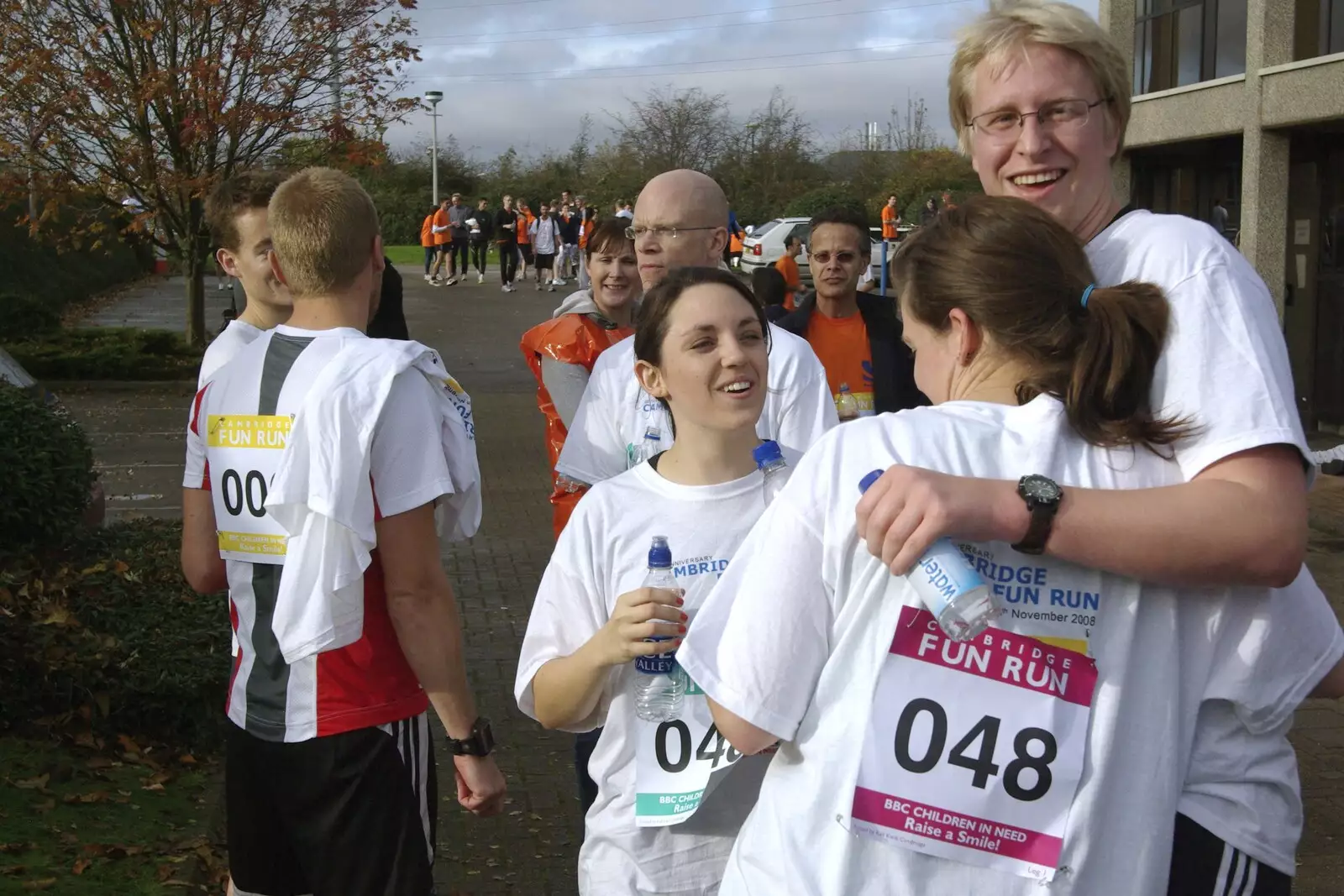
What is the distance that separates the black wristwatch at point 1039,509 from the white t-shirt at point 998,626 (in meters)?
0.06

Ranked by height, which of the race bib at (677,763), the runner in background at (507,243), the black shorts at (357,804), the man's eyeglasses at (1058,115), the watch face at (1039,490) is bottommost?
the black shorts at (357,804)

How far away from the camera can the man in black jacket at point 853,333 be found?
19.0ft

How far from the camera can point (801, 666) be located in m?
1.92

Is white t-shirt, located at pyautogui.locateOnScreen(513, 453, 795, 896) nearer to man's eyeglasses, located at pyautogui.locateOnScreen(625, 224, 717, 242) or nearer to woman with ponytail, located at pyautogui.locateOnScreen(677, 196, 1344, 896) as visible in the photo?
woman with ponytail, located at pyautogui.locateOnScreen(677, 196, 1344, 896)

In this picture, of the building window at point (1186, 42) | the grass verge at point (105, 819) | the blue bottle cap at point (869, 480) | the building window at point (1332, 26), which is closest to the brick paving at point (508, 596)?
the grass verge at point (105, 819)

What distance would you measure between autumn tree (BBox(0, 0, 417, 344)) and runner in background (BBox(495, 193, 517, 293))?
16.3 m

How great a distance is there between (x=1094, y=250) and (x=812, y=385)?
1516 mm

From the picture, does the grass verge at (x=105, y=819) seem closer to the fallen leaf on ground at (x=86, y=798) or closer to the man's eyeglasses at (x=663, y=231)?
the fallen leaf on ground at (x=86, y=798)

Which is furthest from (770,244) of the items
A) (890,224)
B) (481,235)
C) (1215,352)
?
(1215,352)

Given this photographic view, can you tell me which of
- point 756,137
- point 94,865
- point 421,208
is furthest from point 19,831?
point 421,208

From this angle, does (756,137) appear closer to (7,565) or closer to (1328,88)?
(1328,88)

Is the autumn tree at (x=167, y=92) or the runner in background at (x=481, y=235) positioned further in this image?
the runner in background at (x=481, y=235)

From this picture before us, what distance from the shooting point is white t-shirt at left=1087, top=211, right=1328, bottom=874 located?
6.23 feet

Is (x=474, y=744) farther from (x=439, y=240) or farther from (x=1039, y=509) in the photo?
(x=439, y=240)
